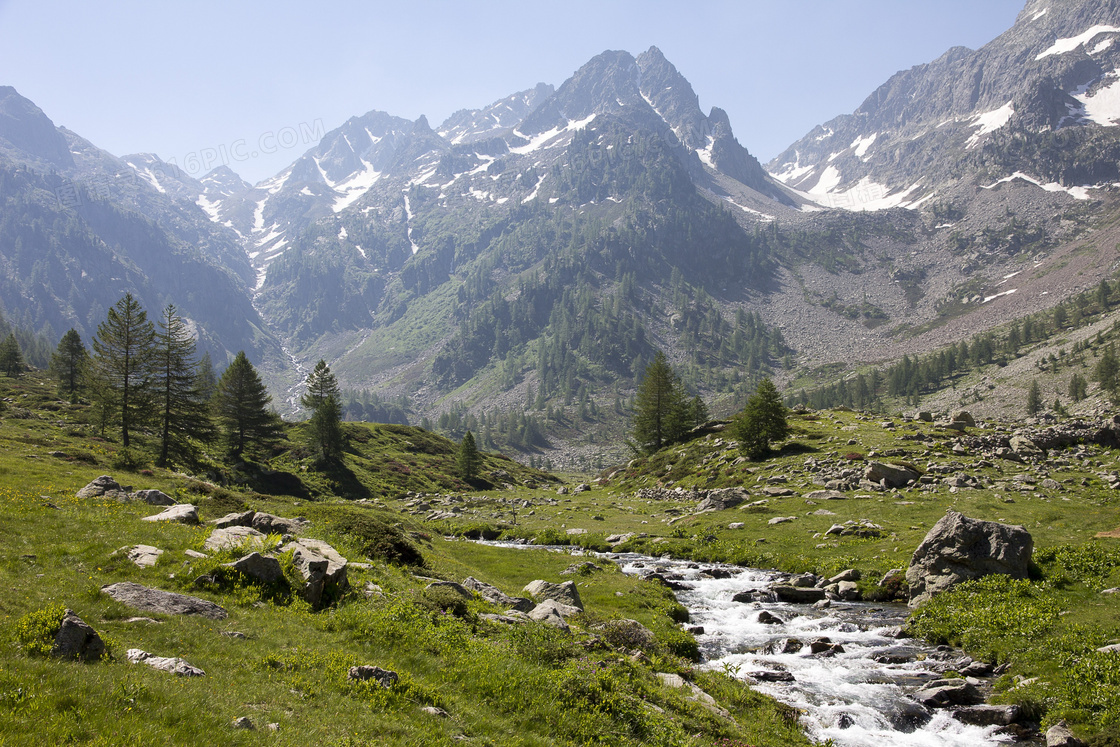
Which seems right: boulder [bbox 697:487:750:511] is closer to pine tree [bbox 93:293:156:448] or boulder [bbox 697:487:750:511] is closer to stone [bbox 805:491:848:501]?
stone [bbox 805:491:848:501]

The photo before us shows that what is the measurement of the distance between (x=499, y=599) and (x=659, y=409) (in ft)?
247

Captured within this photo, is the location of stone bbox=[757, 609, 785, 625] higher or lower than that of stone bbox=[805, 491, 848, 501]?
higher

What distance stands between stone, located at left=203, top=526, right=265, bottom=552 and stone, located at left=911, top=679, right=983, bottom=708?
943 inches

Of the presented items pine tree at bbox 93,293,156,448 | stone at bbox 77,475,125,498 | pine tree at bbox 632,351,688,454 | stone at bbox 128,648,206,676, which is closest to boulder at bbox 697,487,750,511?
pine tree at bbox 632,351,688,454

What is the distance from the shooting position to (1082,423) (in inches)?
2270

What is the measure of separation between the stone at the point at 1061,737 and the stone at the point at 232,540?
2570cm

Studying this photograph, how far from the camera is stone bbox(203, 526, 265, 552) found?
61.9 feet

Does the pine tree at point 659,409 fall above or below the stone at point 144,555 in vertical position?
below

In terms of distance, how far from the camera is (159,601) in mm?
14094

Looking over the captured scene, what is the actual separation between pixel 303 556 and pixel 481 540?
117ft

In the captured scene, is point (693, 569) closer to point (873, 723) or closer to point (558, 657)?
point (873, 723)

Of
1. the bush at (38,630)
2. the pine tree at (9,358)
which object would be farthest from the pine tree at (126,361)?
the pine tree at (9,358)

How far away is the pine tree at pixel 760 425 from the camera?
6688cm

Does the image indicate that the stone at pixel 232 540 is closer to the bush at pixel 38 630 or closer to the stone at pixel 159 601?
the stone at pixel 159 601
